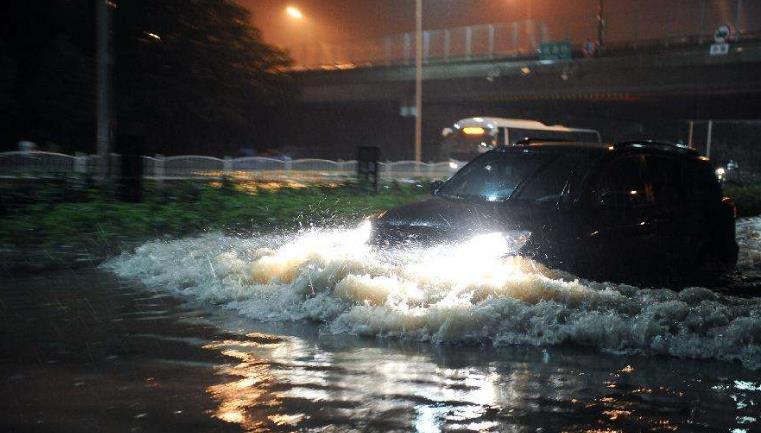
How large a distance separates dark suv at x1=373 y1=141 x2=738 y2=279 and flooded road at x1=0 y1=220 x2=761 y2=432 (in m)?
0.34

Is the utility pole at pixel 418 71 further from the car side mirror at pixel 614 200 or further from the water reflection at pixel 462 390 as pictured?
the water reflection at pixel 462 390

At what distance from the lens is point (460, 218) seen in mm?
8234

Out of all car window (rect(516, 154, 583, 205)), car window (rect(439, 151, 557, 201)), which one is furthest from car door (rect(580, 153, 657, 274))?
car window (rect(439, 151, 557, 201))

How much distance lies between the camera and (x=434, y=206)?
8.77 meters

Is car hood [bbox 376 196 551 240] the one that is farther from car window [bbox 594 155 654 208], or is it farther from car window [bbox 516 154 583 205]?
car window [bbox 594 155 654 208]

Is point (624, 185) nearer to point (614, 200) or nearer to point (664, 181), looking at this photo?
point (614, 200)

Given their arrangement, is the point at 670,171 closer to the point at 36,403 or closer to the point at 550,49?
the point at 36,403

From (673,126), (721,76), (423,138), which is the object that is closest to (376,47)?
(423,138)

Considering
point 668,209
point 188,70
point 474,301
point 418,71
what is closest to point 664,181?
point 668,209

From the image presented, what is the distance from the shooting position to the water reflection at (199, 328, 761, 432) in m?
4.73

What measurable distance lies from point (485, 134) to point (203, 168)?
1663cm

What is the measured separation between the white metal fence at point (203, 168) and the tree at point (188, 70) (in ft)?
30.4

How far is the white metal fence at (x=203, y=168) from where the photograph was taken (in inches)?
721

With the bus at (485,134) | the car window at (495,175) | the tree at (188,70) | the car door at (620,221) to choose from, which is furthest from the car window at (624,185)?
the tree at (188,70)
